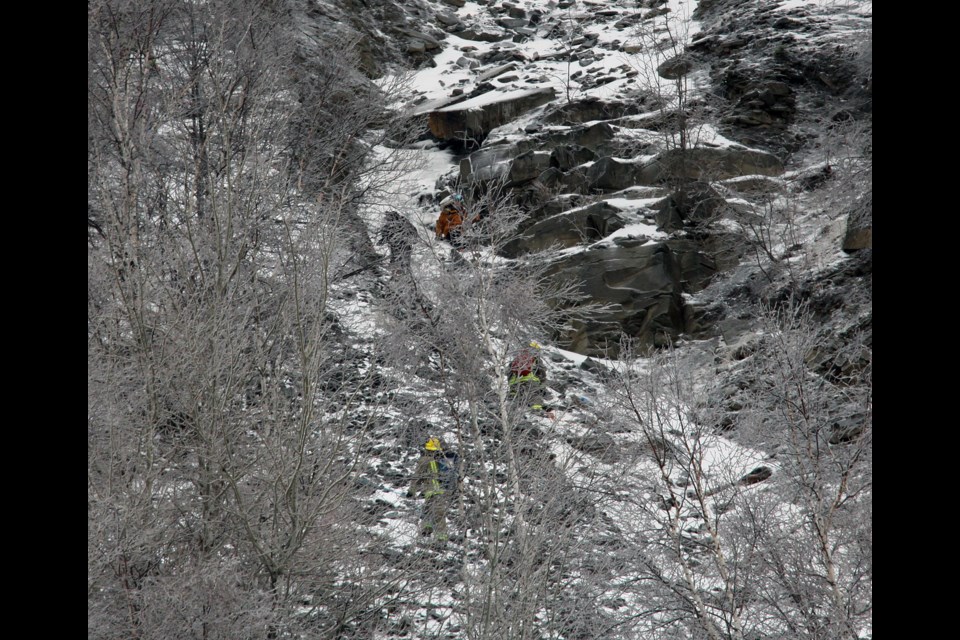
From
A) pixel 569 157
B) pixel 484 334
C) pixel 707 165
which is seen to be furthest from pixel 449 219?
pixel 707 165

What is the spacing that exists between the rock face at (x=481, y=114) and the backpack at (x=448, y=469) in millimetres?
17489

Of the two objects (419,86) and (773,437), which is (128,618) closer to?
(773,437)

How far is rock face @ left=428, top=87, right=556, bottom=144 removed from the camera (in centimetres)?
2819

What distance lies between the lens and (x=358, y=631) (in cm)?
877

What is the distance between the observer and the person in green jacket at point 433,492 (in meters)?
10.7

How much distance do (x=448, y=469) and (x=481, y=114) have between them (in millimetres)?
18904

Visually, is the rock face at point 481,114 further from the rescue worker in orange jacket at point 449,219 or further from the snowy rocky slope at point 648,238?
the rescue worker in orange jacket at point 449,219

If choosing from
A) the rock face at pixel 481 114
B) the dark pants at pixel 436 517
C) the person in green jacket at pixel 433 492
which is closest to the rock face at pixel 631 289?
the person in green jacket at pixel 433 492

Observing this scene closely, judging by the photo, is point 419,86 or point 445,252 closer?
point 445,252
